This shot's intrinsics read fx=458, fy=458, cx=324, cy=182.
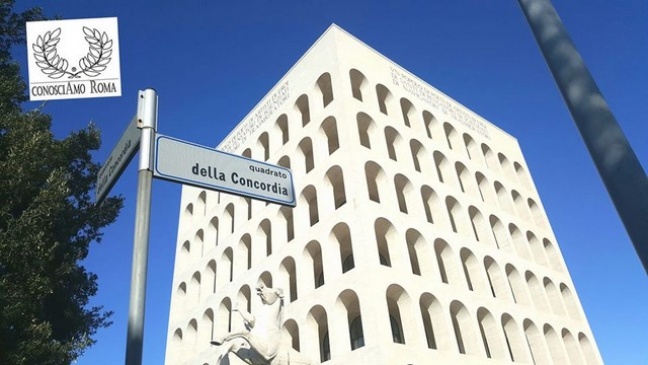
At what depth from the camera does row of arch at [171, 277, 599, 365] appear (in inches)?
837

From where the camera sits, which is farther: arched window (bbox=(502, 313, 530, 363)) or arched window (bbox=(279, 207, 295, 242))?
arched window (bbox=(279, 207, 295, 242))

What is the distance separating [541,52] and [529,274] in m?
32.0

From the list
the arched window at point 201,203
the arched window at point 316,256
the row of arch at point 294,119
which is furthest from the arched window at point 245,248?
the arched window at point 201,203

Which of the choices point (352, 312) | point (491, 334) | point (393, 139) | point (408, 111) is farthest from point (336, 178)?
point (491, 334)

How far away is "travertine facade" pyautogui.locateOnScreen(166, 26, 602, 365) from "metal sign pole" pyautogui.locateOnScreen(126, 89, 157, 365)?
1730cm

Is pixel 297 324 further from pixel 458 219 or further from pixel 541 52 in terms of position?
pixel 541 52

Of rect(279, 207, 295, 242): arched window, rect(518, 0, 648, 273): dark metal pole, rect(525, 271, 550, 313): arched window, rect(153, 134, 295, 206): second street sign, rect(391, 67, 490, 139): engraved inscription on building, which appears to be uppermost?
rect(391, 67, 490, 139): engraved inscription on building

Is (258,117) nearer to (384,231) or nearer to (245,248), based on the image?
(245,248)

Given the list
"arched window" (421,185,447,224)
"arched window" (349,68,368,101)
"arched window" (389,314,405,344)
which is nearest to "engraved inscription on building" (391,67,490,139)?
"arched window" (349,68,368,101)

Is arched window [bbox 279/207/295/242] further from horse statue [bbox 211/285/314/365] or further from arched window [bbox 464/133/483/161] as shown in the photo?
horse statue [bbox 211/285/314/365]

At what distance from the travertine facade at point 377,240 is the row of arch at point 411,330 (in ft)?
0.24

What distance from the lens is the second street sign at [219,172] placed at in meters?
4.30

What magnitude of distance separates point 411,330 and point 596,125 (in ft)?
66.2

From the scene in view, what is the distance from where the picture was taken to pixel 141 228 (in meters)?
3.71
